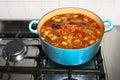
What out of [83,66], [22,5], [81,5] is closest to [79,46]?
[83,66]

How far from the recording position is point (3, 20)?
1161 mm

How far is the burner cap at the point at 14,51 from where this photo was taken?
2.97ft

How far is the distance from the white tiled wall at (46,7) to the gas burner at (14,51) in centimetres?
26

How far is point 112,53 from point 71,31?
0.25 m

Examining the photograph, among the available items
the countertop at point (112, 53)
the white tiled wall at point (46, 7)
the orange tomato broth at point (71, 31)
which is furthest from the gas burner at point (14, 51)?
the countertop at point (112, 53)

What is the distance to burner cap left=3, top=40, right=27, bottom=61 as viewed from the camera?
2.97 ft

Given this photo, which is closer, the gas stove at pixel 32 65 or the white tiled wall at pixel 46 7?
the gas stove at pixel 32 65

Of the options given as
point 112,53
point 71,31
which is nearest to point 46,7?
point 71,31

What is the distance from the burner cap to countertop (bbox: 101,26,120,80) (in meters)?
0.37

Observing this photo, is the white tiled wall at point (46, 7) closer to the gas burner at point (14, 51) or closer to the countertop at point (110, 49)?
the countertop at point (110, 49)

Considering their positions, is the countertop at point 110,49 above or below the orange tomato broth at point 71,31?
below

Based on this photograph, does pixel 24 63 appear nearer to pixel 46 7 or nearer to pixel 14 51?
pixel 14 51

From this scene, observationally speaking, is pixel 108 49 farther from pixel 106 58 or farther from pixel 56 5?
pixel 56 5

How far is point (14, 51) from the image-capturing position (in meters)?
0.91
